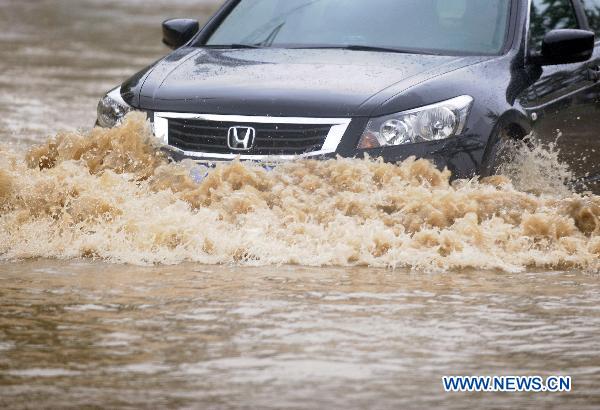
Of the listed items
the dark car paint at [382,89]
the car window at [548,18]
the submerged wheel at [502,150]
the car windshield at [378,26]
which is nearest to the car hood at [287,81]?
the dark car paint at [382,89]

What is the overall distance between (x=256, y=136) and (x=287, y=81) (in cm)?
40

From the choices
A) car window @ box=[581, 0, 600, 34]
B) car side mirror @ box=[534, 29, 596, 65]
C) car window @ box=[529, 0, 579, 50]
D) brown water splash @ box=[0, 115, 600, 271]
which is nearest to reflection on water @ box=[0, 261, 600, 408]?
brown water splash @ box=[0, 115, 600, 271]

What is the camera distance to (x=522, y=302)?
24.6 feet

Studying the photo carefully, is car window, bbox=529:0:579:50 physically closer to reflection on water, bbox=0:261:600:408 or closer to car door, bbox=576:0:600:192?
car door, bbox=576:0:600:192

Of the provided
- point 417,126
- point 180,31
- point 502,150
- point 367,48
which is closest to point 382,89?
point 417,126

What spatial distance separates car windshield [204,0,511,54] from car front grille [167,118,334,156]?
1.20 meters

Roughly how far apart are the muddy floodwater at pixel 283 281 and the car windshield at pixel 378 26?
84cm

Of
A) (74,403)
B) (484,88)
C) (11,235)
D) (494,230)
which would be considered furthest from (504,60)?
(74,403)

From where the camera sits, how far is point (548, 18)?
1059 cm

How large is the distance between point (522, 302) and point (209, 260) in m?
1.73

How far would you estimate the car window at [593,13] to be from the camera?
11180 millimetres

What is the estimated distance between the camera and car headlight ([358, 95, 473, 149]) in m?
8.80

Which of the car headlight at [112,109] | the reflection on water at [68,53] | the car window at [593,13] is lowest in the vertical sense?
the reflection on water at [68,53]

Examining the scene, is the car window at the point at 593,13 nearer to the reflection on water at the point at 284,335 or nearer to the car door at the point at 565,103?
the car door at the point at 565,103
